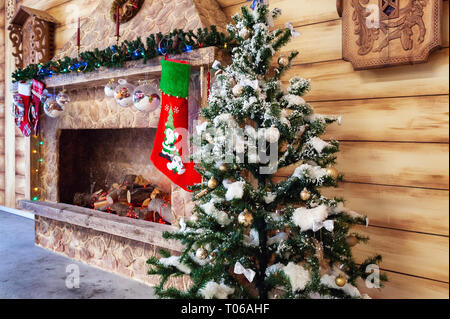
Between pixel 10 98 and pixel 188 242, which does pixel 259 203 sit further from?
pixel 10 98

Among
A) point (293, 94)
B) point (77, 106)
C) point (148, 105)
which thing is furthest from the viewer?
point (77, 106)

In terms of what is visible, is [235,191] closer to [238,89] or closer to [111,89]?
[238,89]

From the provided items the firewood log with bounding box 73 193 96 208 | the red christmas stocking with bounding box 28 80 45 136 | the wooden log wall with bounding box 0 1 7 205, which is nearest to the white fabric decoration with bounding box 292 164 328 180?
the firewood log with bounding box 73 193 96 208

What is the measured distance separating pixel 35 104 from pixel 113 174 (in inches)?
36.3

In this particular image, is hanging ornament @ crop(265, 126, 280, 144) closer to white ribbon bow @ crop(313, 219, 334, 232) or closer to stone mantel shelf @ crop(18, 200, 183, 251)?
white ribbon bow @ crop(313, 219, 334, 232)

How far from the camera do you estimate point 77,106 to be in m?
3.10

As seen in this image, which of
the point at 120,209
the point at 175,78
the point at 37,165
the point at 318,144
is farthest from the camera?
the point at 37,165

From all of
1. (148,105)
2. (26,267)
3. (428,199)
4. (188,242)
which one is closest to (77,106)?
(148,105)

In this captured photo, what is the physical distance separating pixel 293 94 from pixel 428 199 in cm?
86

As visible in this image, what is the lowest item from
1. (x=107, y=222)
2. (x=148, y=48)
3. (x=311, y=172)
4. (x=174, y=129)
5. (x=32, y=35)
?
(x=107, y=222)

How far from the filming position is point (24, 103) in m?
3.31

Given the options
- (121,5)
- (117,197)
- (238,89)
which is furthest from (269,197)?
(121,5)

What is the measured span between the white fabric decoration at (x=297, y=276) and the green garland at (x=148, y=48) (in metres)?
1.25

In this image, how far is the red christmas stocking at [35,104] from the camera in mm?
3207
